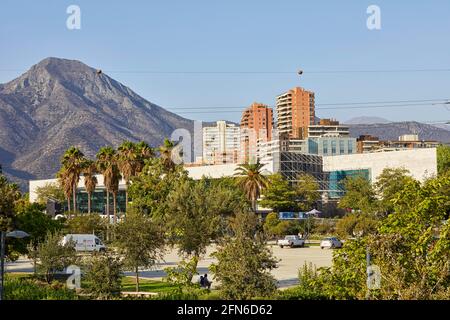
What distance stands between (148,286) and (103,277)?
10378mm

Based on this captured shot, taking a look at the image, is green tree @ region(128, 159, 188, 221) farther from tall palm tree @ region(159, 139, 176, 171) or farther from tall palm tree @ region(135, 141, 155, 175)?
tall palm tree @ region(135, 141, 155, 175)

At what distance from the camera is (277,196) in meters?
106

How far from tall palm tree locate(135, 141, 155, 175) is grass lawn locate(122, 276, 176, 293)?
48422 millimetres

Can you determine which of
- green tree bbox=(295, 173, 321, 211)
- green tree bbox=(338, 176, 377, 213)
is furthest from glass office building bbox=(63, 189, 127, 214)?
green tree bbox=(338, 176, 377, 213)

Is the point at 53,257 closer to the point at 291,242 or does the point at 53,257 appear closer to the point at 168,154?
the point at 291,242

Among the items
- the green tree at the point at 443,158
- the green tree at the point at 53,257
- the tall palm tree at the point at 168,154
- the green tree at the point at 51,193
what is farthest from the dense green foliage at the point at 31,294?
the green tree at the point at 51,193

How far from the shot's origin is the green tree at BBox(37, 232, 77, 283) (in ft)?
123

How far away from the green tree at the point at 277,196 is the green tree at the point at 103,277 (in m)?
75.2

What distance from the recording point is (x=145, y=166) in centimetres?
8788

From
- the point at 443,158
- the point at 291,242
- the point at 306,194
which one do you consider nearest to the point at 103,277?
the point at 291,242

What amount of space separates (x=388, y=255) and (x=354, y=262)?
1.51 meters
